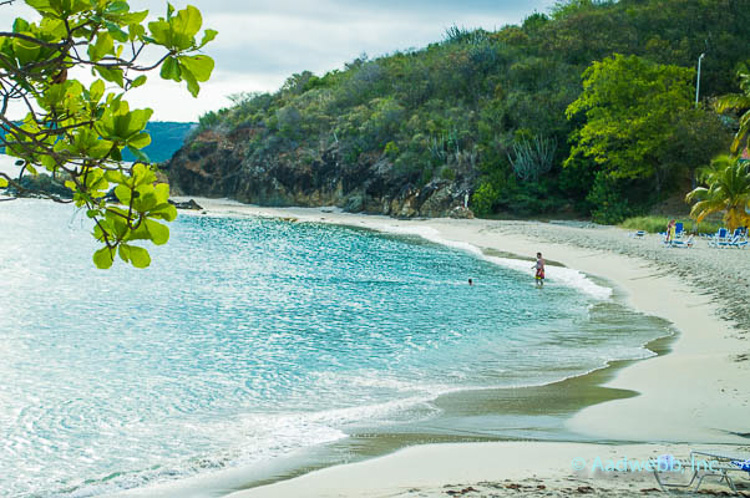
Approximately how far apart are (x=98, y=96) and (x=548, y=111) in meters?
49.9

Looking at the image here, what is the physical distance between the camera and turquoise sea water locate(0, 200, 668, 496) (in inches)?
328

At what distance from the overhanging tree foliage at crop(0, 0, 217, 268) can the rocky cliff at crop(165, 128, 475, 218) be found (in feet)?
151

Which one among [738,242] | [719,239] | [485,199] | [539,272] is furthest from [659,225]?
[485,199]

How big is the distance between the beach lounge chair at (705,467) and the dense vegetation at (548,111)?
111 ft

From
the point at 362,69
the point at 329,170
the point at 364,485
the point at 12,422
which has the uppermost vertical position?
the point at 362,69

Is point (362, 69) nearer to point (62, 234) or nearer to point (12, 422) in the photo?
point (62, 234)

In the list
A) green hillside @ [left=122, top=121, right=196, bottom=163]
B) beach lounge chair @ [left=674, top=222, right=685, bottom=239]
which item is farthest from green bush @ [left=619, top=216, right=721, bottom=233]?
green hillside @ [left=122, top=121, right=196, bottom=163]

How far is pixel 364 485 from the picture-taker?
641 cm

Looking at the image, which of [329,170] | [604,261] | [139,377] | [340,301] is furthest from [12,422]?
[329,170]

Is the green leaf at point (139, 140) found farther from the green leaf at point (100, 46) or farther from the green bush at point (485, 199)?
the green bush at point (485, 199)

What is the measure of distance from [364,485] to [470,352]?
279 inches

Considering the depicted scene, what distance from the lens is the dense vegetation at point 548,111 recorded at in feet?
130

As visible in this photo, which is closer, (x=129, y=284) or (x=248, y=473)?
(x=248, y=473)

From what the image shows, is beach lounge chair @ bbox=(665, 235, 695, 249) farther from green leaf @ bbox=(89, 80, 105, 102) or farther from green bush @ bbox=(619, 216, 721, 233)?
green leaf @ bbox=(89, 80, 105, 102)
